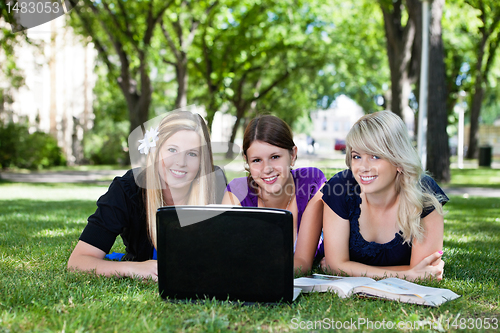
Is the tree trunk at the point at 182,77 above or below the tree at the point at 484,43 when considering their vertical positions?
below

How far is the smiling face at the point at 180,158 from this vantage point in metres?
3.16

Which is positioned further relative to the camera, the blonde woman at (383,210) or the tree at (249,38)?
the tree at (249,38)

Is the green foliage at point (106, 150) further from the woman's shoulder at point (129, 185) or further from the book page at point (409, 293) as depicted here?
the book page at point (409, 293)

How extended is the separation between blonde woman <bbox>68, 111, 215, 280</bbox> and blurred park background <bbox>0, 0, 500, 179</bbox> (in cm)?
337

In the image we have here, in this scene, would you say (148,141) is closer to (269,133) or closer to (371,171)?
(269,133)

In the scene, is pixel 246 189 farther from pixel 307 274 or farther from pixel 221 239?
pixel 221 239

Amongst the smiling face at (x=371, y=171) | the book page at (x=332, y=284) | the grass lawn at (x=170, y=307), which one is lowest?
the grass lawn at (x=170, y=307)

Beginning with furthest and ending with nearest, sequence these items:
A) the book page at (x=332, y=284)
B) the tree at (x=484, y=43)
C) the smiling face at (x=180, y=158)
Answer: the tree at (x=484, y=43) → the smiling face at (x=180, y=158) → the book page at (x=332, y=284)

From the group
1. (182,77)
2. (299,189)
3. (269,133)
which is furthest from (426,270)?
(182,77)

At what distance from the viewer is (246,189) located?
3666mm

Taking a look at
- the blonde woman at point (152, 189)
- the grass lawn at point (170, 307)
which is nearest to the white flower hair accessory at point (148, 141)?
the blonde woman at point (152, 189)

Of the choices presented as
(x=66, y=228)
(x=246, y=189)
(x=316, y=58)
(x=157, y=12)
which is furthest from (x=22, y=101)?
(x=246, y=189)

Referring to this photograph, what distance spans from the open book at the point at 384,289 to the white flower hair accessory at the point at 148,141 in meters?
1.38

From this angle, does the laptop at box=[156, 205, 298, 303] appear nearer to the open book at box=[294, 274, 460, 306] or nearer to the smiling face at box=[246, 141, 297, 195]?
the open book at box=[294, 274, 460, 306]
